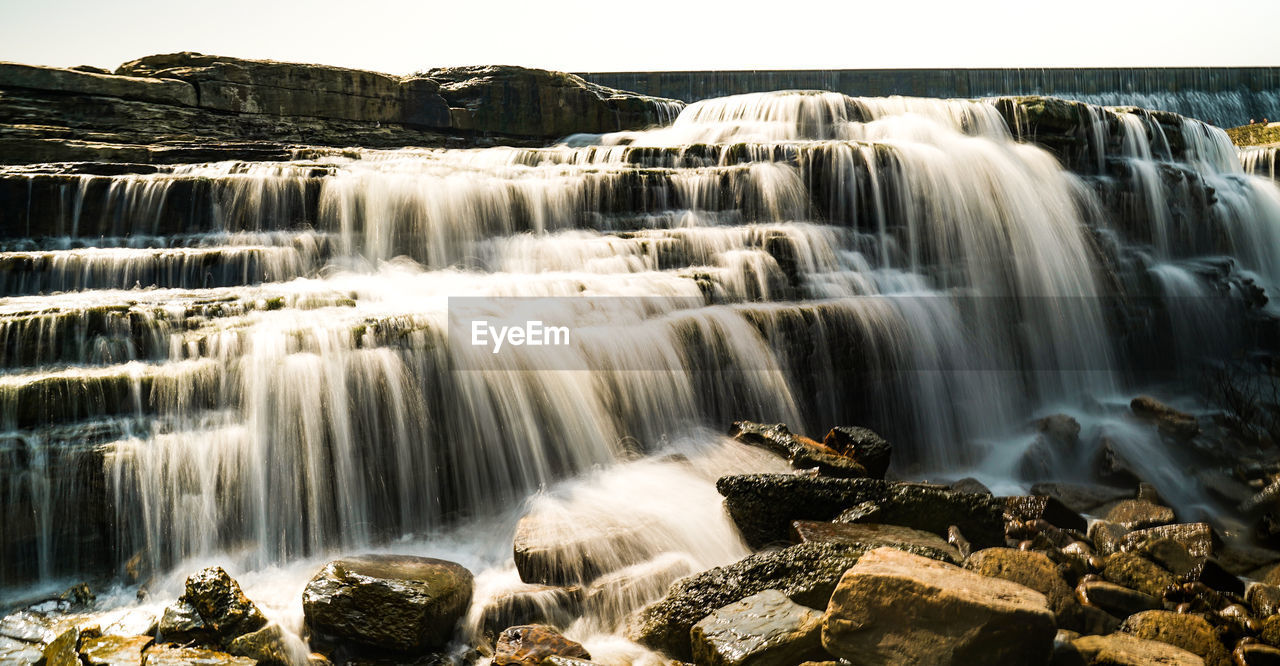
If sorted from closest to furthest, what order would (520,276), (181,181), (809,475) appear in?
(809,475)
(520,276)
(181,181)

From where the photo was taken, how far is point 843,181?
10.7m

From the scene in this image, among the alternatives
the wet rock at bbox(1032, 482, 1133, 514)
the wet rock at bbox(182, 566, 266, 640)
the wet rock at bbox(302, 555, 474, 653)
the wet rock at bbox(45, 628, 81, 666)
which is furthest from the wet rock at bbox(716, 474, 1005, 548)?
the wet rock at bbox(45, 628, 81, 666)

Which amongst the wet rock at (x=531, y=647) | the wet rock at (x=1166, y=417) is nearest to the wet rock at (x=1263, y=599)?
the wet rock at (x=1166, y=417)

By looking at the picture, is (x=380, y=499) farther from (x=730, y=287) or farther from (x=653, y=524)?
(x=730, y=287)

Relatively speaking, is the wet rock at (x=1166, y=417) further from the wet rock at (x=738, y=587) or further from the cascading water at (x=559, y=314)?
the wet rock at (x=738, y=587)

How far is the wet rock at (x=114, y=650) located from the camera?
13.0ft

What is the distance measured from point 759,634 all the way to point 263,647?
104 inches

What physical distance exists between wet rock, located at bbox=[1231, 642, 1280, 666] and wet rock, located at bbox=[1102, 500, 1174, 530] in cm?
212

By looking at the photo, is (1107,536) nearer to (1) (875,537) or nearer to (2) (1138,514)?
(2) (1138,514)

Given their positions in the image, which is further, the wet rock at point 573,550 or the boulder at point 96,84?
the boulder at point 96,84

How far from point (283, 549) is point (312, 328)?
1827mm

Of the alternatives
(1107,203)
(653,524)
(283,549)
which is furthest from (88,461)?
(1107,203)

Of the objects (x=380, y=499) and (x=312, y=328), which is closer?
(x=380, y=499)

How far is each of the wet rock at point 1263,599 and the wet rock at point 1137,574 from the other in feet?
1.50
